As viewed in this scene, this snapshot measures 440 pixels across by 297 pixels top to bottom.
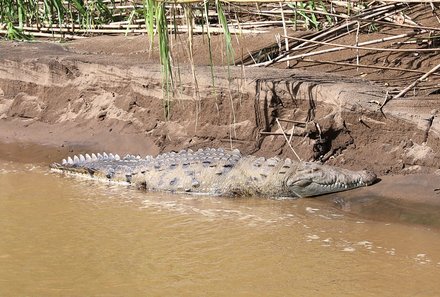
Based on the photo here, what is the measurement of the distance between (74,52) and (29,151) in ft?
4.89

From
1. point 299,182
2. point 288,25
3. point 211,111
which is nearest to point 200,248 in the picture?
point 299,182

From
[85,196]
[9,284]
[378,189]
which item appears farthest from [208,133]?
[9,284]

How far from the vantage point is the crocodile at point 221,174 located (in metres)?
5.80

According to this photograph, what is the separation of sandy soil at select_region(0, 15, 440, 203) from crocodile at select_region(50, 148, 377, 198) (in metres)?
0.26

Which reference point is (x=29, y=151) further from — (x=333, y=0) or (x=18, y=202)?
(x=333, y=0)

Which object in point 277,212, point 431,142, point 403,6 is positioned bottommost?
point 277,212

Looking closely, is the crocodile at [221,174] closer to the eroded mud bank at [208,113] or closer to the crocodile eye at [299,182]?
the crocodile eye at [299,182]

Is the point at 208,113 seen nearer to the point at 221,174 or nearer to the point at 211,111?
the point at 211,111

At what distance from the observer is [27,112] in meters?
7.88

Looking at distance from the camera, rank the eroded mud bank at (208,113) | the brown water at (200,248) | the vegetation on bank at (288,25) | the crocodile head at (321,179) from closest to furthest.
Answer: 1. the brown water at (200,248)
2. the crocodile head at (321,179)
3. the eroded mud bank at (208,113)
4. the vegetation on bank at (288,25)

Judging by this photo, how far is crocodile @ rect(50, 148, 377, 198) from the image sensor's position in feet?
19.0

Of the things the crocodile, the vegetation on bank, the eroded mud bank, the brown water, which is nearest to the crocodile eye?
the crocodile

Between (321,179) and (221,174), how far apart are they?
0.77m

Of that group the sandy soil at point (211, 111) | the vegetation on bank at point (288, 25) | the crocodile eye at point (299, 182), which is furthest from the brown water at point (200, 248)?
the vegetation on bank at point (288, 25)
